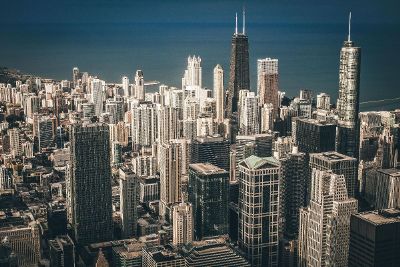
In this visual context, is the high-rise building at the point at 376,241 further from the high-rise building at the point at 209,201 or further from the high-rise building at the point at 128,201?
the high-rise building at the point at 128,201

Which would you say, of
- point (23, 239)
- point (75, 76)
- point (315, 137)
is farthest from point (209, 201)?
point (75, 76)

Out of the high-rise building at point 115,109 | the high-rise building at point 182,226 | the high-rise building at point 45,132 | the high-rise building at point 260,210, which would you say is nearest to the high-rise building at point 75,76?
the high-rise building at point 115,109

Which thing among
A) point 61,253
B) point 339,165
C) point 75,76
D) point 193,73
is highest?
point 193,73

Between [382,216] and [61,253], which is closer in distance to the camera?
[382,216]

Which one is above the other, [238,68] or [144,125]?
[238,68]

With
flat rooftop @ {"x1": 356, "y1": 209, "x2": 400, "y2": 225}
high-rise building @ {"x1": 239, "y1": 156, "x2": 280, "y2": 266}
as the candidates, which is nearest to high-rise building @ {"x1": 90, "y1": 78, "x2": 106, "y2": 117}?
high-rise building @ {"x1": 239, "y1": 156, "x2": 280, "y2": 266}

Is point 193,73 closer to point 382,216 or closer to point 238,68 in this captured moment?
point 238,68
